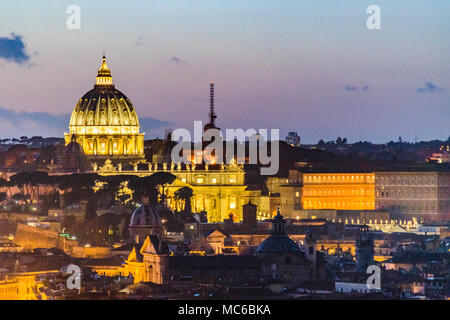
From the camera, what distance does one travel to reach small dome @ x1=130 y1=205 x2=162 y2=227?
10862cm

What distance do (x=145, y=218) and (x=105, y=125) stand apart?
142 ft

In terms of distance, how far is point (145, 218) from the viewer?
358ft

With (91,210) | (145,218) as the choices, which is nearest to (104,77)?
(91,210)

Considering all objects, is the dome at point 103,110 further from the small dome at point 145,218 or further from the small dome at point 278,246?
the small dome at point 278,246

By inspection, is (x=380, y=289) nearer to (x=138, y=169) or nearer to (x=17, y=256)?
(x=17, y=256)

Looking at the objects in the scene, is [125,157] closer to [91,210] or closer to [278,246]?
[91,210]

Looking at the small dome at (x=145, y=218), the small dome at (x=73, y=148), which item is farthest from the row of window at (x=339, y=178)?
the small dome at (x=145, y=218)

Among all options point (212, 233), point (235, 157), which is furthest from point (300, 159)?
point (212, 233)

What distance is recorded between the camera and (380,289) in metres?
89.4

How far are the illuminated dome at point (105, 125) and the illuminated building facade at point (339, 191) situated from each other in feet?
34.8

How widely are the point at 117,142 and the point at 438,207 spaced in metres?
19.7

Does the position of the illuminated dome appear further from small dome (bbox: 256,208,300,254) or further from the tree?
small dome (bbox: 256,208,300,254)

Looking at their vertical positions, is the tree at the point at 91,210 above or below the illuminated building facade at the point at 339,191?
below

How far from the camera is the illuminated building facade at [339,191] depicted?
149000 millimetres
